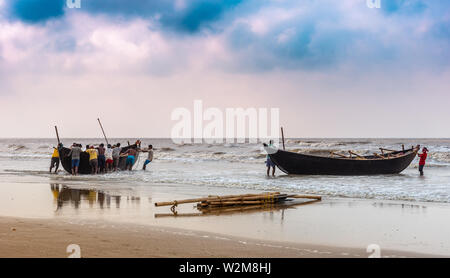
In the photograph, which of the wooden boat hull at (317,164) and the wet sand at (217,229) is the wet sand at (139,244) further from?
the wooden boat hull at (317,164)

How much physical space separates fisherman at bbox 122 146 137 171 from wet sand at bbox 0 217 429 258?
15781 millimetres

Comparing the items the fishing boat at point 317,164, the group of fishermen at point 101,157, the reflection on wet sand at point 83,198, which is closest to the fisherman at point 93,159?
the group of fishermen at point 101,157

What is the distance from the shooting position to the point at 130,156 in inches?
930

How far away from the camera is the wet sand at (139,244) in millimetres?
6059

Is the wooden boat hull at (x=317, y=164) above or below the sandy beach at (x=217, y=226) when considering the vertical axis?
above

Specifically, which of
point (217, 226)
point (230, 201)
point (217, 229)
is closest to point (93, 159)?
point (230, 201)

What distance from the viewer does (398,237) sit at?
24.8 ft

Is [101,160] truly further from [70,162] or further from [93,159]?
[70,162]

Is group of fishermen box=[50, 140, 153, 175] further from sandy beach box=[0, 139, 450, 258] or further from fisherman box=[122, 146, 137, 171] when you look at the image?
sandy beach box=[0, 139, 450, 258]

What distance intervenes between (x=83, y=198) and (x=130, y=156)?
1151cm

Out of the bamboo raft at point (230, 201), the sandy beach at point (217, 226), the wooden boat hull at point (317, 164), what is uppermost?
the wooden boat hull at point (317, 164)

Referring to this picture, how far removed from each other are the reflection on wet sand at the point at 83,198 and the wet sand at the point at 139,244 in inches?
120

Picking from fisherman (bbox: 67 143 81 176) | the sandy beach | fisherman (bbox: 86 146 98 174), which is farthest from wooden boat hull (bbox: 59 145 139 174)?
the sandy beach
